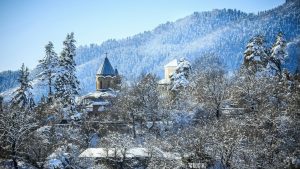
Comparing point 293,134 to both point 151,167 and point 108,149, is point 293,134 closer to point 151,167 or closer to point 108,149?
point 151,167

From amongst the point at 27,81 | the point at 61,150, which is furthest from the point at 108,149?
the point at 27,81

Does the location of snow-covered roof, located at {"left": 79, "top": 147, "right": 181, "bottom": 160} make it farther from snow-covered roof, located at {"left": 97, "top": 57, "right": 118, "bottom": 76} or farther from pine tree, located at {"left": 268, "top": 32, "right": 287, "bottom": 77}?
snow-covered roof, located at {"left": 97, "top": 57, "right": 118, "bottom": 76}

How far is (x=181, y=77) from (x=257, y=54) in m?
10.3

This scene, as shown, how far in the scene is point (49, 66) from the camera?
2159 inches

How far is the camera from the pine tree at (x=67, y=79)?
48.9 m

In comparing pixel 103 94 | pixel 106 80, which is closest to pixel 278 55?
pixel 103 94

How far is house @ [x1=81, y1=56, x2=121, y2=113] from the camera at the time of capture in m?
58.2

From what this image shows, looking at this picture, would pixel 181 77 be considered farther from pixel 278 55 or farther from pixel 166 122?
pixel 278 55

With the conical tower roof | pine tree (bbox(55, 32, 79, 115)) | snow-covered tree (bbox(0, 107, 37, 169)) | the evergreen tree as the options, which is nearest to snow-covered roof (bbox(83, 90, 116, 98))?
the conical tower roof

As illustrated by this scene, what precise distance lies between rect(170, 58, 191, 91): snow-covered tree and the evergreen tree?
8086 millimetres

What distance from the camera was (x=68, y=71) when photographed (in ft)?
168

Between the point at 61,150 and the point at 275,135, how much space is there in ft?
61.4

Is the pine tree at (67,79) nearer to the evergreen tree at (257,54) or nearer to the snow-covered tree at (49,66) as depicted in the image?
the snow-covered tree at (49,66)

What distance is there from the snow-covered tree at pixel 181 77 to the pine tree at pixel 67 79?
1284cm
